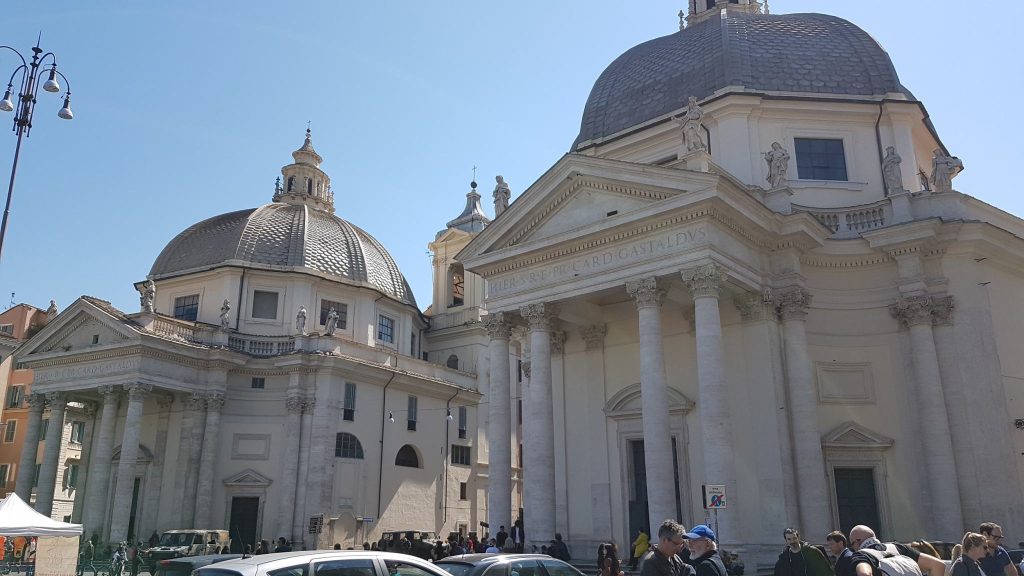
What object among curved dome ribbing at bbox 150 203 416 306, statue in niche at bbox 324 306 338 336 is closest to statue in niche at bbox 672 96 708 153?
statue in niche at bbox 324 306 338 336

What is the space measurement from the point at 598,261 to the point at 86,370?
24482 mm

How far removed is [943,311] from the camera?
21.8 m

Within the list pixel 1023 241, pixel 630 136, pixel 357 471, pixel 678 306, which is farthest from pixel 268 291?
pixel 1023 241

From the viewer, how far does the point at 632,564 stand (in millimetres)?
20078

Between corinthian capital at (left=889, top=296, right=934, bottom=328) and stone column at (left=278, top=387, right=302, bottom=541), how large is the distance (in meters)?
24.4

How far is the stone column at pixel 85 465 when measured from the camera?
119ft

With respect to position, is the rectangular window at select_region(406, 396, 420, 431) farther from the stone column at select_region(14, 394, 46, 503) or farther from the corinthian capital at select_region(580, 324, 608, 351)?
the corinthian capital at select_region(580, 324, 608, 351)

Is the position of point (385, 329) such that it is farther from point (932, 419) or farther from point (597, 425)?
point (932, 419)

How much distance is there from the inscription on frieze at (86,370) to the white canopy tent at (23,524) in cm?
1673

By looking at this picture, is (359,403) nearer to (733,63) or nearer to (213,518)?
(213,518)

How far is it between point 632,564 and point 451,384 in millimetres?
23226

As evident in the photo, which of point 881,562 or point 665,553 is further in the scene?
point 881,562

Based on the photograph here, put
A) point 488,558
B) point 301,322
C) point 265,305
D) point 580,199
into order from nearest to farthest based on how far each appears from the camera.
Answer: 1. point 488,558
2. point 580,199
3. point 301,322
4. point 265,305

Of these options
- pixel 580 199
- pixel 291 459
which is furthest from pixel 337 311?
pixel 580 199
